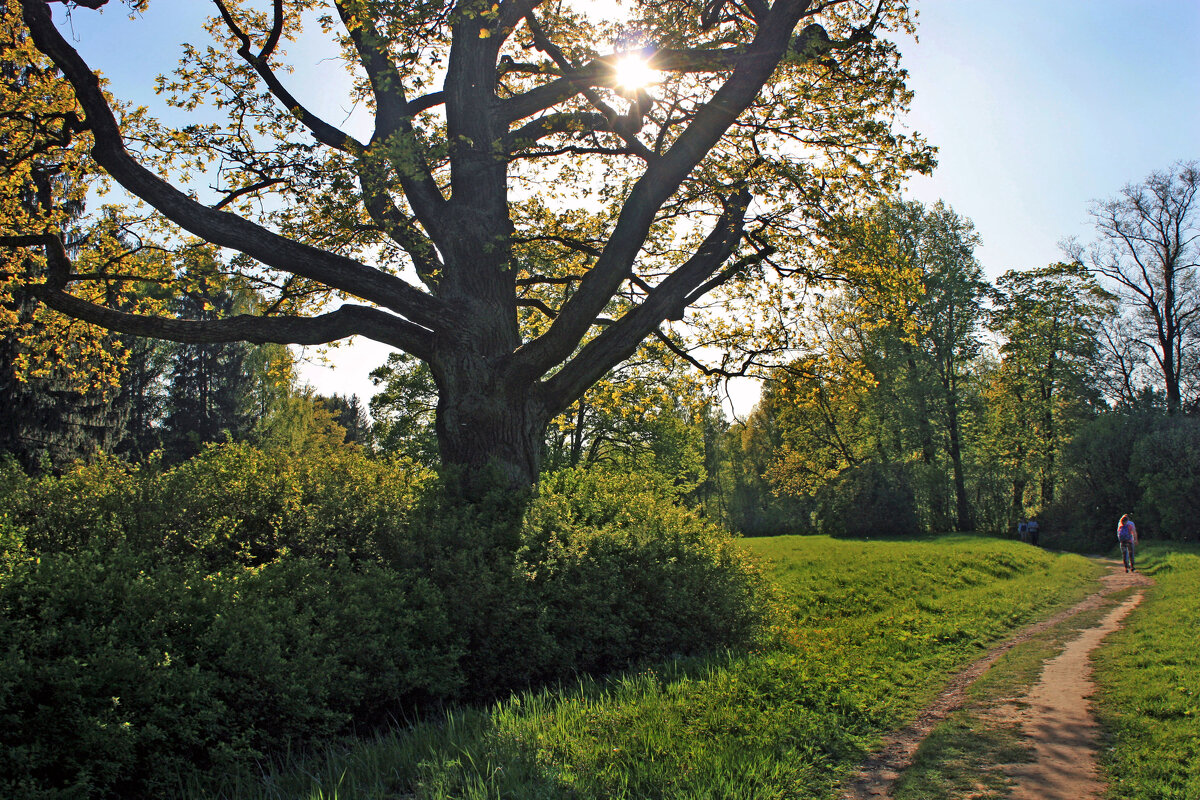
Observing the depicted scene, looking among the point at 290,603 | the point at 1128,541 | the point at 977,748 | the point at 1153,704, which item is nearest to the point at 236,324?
the point at 290,603

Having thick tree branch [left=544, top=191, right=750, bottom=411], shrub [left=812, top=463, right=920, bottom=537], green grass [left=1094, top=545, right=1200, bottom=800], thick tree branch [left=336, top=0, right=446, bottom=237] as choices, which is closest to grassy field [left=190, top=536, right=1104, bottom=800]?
green grass [left=1094, top=545, right=1200, bottom=800]

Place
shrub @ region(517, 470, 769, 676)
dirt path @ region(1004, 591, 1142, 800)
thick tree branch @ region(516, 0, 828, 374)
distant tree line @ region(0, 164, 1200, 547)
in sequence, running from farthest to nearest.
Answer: distant tree line @ region(0, 164, 1200, 547) < thick tree branch @ region(516, 0, 828, 374) < shrub @ region(517, 470, 769, 676) < dirt path @ region(1004, 591, 1142, 800)

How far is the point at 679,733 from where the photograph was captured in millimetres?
5109

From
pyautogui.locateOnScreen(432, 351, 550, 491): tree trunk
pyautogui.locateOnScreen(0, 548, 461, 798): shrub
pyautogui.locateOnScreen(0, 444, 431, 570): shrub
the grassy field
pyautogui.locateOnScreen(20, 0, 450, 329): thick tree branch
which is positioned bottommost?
the grassy field

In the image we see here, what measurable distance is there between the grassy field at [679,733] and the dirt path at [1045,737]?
0.17m

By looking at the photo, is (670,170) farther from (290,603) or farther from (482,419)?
(290,603)

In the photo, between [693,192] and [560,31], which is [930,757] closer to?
[693,192]

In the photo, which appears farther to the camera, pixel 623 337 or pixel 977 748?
pixel 623 337

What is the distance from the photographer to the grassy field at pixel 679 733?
4.16 meters

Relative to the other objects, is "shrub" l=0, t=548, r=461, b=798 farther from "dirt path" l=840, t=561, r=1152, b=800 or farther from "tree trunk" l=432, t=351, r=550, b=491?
"dirt path" l=840, t=561, r=1152, b=800

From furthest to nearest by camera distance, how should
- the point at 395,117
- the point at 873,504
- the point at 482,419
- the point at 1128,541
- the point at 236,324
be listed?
the point at 873,504
the point at 1128,541
the point at 395,117
the point at 482,419
the point at 236,324

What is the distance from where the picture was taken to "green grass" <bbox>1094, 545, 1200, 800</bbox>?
478 cm

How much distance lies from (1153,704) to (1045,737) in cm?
158

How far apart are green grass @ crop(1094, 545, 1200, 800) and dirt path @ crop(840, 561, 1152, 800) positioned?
0.53ft
